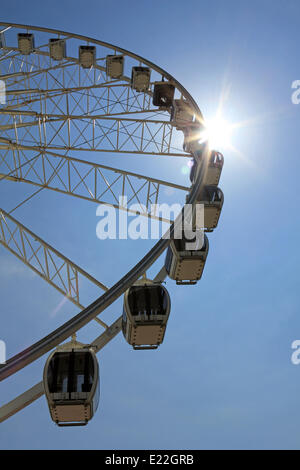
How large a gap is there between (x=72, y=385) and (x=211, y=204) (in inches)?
298

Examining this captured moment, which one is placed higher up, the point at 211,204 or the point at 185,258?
the point at 211,204

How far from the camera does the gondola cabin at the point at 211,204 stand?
41.5 ft

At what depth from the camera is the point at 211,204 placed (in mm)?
12703

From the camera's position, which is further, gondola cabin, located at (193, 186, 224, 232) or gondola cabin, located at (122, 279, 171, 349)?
gondola cabin, located at (193, 186, 224, 232)

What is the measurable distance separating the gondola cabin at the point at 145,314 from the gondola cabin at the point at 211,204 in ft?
15.7

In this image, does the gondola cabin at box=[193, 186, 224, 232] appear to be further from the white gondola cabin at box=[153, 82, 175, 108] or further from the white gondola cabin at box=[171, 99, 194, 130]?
the white gondola cabin at box=[153, 82, 175, 108]

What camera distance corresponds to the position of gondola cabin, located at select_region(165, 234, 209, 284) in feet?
31.9

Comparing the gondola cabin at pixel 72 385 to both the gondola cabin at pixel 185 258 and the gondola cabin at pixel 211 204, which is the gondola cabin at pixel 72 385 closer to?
the gondola cabin at pixel 185 258

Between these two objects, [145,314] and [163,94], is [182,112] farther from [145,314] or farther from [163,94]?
[145,314]

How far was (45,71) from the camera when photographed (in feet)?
61.8

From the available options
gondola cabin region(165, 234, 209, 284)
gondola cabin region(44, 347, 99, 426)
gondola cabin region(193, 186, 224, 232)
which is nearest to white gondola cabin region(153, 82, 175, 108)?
gondola cabin region(193, 186, 224, 232)

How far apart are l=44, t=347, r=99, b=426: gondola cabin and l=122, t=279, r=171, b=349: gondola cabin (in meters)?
1.01

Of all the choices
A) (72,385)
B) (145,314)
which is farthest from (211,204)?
(72,385)

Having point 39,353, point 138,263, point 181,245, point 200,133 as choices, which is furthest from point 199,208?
point 39,353
